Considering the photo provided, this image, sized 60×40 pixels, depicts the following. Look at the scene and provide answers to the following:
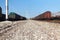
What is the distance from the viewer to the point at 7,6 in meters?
51.1

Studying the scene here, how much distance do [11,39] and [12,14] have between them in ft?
204

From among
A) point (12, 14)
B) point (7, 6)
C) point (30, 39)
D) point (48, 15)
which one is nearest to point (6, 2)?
point (7, 6)

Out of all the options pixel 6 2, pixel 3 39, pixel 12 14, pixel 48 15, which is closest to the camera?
pixel 3 39

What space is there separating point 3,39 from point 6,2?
38.4m

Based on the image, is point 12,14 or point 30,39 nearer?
point 30,39

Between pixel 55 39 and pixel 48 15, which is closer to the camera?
pixel 55 39

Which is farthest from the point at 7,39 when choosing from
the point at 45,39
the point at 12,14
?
the point at 12,14

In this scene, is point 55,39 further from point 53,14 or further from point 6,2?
point 53,14

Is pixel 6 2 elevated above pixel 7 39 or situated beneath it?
elevated above

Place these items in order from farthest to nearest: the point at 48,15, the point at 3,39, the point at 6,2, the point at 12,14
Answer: the point at 12,14 → the point at 48,15 → the point at 6,2 → the point at 3,39

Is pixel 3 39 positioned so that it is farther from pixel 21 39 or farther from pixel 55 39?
pixel 55 39

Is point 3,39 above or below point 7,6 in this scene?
below

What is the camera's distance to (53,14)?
6400cm

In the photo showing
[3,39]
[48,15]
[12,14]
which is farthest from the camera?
[12,14]
